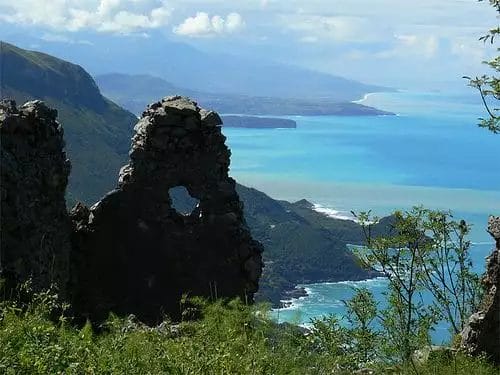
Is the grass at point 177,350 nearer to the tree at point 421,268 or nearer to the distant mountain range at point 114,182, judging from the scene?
the tree at point 421,268

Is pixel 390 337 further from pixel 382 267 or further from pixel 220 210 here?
pixel 220 210

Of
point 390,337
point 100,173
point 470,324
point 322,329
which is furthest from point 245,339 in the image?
point 100,173

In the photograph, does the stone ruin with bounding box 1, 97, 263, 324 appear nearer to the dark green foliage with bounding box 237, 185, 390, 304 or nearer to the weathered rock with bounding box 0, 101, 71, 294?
the weathered rock with bounding box 0, 101, 71, 294

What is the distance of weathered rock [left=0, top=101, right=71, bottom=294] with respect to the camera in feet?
48.7

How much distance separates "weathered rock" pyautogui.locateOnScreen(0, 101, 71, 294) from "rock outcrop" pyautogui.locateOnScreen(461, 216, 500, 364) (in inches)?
341

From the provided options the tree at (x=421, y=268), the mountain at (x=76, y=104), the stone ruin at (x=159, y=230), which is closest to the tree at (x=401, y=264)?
the tree at (x=421, y=268)

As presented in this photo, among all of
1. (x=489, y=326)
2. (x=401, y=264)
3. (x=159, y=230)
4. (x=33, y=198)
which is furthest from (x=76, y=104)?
(x=489, y=326)

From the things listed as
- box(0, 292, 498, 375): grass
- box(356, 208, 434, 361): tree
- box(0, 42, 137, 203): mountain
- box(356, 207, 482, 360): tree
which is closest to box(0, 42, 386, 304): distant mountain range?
box(0, 42, 137, 203): mountain

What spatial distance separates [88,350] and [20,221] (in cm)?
871

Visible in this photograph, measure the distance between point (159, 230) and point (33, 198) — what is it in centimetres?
389

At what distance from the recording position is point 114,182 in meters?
120

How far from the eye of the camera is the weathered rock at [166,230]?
1850 centimetres

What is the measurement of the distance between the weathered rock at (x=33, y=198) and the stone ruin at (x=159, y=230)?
8 cm

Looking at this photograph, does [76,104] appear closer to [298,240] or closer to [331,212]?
[331,212]
